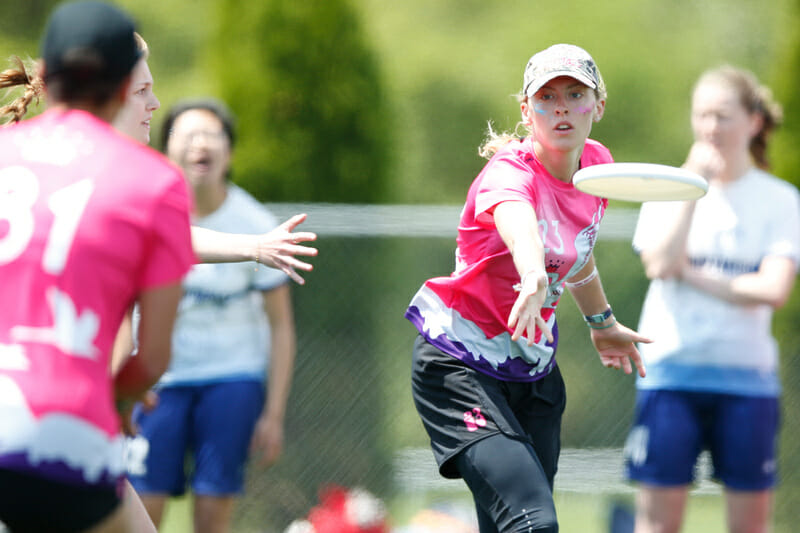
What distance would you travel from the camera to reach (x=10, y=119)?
3.18m

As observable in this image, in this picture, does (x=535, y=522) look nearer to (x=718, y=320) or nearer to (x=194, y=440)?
(x=718, y=320)

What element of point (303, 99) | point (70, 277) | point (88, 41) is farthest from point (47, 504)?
point (303, 99)

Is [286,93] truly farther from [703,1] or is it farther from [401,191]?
[703,1]

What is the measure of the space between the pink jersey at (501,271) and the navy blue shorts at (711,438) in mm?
1552

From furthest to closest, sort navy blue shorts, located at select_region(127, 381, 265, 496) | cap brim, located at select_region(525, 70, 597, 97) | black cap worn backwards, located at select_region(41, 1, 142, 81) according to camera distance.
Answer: navy blue shorts, located at select_region(127, 381, 265, 496) → cap brim, located at select_region(525, 70, 597, 97) → black cap worn backwards, located at select_region(41, 1, 142, 81)

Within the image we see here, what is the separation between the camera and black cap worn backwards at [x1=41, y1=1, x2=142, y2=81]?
88.8 inches

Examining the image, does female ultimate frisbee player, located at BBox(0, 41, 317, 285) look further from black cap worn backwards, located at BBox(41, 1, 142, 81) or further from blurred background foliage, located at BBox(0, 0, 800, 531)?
blurred background foliage, located at BBox(0, 0, 800, 531)

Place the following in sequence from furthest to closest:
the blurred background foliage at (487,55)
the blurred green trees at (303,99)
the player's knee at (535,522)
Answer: the blurred background foliage at (487,55) → the blurred green trees at (303,99) → the player's knee at (535,522)

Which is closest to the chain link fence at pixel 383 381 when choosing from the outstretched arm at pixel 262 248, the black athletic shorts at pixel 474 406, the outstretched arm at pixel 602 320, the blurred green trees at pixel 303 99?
the blurred green trees at pixel 303 99

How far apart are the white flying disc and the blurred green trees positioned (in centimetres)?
440

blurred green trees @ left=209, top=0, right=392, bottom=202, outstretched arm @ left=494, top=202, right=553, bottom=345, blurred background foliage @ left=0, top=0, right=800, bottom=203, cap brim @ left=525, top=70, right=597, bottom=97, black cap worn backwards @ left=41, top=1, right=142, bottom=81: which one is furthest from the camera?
blurred background foliage @ left=0, top=0, right=800, bottom=203

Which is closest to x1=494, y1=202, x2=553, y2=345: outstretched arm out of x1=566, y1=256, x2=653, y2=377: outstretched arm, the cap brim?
the cap brim

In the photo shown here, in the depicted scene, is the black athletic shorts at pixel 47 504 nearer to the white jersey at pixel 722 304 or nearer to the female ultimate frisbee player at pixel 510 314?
the female ultimate frisbee player at pixel 510 314

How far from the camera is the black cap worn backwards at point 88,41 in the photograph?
7.40 feet
